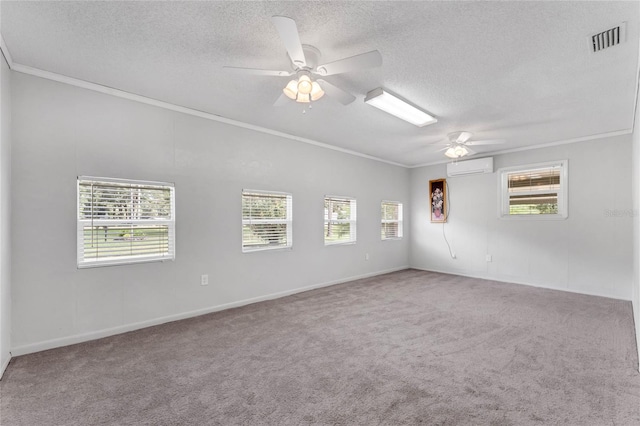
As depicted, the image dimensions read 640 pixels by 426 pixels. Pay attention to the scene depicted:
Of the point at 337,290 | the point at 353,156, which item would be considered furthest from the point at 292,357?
the point at 353,156

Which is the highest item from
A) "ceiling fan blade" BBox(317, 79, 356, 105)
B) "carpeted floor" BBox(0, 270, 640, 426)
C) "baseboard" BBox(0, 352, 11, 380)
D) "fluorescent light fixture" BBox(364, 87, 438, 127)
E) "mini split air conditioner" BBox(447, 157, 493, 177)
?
"fluorescent light fixture" BBox(364, 87, 438, 127)

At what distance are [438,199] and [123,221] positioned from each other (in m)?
6.00

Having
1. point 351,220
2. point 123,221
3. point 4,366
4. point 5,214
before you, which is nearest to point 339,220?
point 351,220

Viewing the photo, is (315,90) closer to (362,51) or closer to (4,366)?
(362,51)

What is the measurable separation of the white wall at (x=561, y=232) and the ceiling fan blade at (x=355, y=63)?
487cm

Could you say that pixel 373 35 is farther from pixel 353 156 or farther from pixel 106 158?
pixel 353 156

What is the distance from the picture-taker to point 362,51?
2.40 meters

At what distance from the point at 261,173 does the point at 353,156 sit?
7.34ft

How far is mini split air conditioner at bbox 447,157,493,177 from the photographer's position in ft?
19.1

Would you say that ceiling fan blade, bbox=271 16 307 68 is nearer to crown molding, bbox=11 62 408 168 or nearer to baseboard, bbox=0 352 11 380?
crown molding, bbox=11 62 408 168

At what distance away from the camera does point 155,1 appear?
1.87 m

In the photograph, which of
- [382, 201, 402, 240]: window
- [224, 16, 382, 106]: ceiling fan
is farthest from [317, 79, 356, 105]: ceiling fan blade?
[382, 201, 402, 240]: window

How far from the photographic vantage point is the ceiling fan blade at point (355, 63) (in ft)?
6.58

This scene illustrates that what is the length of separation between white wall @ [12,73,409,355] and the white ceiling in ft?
1.22
